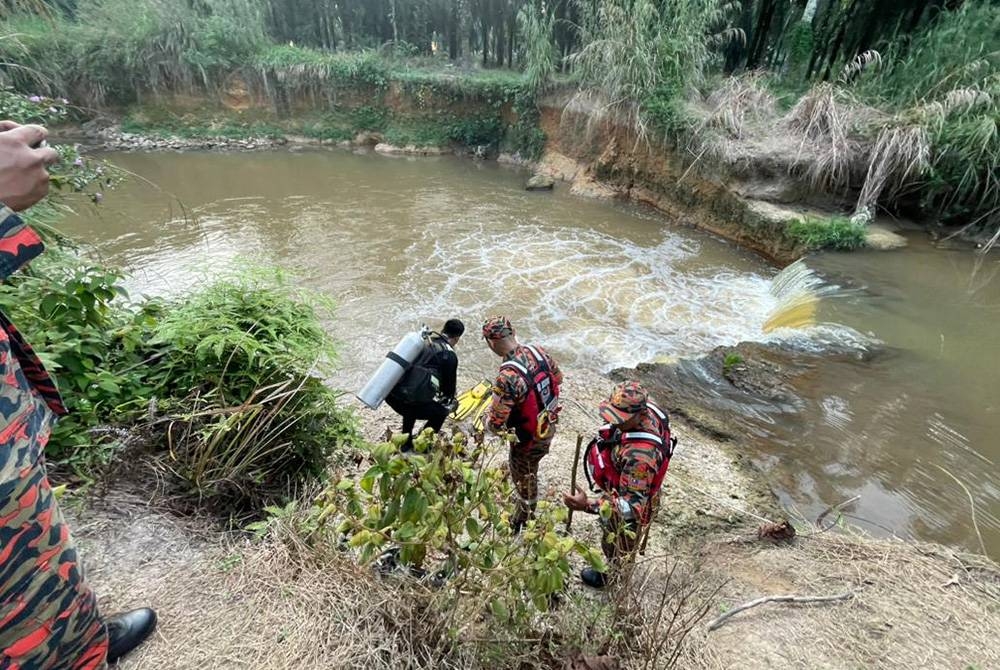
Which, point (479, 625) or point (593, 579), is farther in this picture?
point (593, 579)

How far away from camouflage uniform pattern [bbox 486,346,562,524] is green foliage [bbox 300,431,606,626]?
3.64 feet

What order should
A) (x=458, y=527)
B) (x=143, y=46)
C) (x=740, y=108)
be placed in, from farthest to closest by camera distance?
(x=143, y=46) → (x=740, y=108) → (x=458, y=527)

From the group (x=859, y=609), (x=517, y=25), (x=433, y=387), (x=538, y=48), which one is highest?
(x=517, y=25)

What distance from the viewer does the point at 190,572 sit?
2127mm

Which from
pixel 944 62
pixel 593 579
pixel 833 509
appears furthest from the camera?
pixel 944 62

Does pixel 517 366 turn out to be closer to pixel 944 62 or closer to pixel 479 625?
pixel 479 625

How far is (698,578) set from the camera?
280cm

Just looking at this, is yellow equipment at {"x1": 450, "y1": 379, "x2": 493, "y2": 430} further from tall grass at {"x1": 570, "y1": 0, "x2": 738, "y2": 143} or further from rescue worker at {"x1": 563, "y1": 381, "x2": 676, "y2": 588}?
tall grass at {"x1": 570, "y1": 0, "x2": 738, "y2": 143}

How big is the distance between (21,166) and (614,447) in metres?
2.55

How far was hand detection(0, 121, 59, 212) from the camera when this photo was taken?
1.27 m

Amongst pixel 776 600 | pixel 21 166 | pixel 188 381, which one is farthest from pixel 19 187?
pixel 776 600

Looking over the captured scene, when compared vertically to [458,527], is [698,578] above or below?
below

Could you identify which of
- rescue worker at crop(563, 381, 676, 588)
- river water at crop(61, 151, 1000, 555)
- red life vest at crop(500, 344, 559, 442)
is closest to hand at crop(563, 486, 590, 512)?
rescue worker at crop(563, 381, 676, 588)

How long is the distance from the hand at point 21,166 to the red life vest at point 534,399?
2.23 metres
